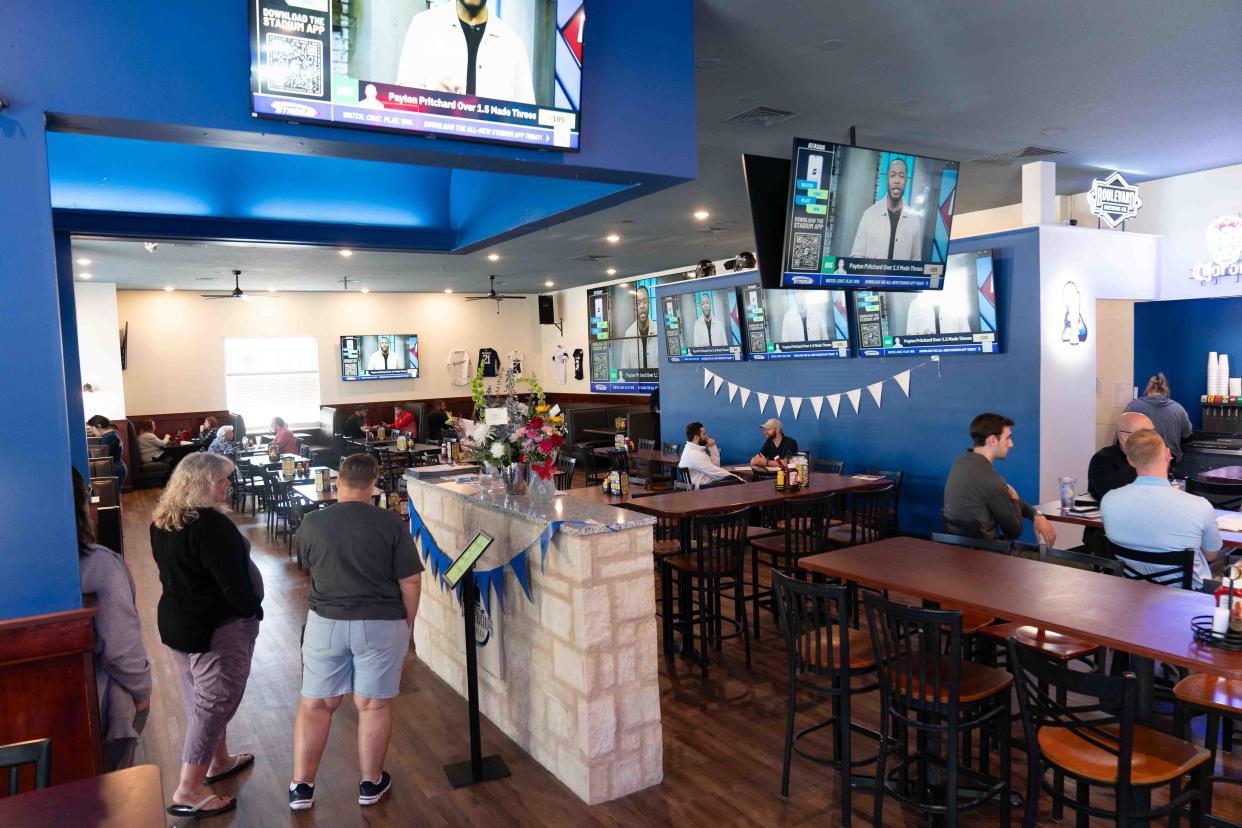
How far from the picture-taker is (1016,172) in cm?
732

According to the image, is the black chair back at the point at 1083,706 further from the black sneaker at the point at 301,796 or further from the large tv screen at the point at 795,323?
the large tv screen at the point at 795,323

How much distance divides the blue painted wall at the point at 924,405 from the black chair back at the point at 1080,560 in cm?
305

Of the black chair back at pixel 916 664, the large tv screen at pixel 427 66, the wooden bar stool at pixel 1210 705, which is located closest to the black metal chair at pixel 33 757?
the large tv screen at pixel 427 66

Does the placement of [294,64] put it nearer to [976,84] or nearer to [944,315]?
[976,84]

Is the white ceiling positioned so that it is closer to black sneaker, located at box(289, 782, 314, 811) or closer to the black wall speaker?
black sneaker, located at box(289, 782, 314, 811)

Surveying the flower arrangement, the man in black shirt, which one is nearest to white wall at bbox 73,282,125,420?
the man in black shirt

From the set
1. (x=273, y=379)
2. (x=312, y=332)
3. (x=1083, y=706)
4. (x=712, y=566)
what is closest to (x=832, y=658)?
(x=1083, y=706)

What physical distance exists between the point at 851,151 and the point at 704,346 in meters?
5.05

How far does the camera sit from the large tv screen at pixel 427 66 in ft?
9.46

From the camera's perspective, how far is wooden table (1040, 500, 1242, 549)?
13.7 ft

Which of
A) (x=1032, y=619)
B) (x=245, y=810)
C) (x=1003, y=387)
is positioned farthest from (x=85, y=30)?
(x=1003, y=387)

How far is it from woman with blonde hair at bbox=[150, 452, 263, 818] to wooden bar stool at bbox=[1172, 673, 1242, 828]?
3.50 meters

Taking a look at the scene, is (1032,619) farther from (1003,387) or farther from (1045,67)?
(1003,387)

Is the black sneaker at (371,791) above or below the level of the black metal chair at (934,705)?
below
